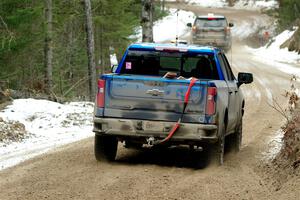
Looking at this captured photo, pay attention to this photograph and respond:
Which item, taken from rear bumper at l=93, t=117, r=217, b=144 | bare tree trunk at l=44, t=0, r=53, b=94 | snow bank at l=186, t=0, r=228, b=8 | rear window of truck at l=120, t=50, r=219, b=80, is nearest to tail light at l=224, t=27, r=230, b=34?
bare tree trunk at l=44, t=0, r=53, b=94

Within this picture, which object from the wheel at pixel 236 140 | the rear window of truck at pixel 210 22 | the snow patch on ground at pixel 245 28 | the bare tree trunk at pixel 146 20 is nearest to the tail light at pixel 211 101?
the wheel at pixel 236 140

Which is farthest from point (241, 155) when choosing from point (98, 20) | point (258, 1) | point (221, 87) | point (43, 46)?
point (258, 1)

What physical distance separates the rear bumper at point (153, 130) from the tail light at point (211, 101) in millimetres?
206

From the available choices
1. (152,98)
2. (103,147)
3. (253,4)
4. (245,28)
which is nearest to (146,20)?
(103,147)

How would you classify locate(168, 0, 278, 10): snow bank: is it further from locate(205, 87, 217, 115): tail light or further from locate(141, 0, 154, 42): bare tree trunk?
locate(205, 87, 217, 115): tail light

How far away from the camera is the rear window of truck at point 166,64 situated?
10.9m

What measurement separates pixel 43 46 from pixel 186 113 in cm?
1461

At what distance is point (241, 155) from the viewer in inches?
459

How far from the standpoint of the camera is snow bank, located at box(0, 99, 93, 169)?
1229 centimetres

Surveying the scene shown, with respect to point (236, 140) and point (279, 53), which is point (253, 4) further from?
point (236, 140)

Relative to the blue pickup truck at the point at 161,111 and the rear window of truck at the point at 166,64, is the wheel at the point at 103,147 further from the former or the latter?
the rear window of truck at the point at 166,64

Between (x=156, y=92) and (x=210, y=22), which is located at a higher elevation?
(x=156, y=92)

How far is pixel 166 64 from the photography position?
11.1 m

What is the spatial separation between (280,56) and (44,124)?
27989 mm
